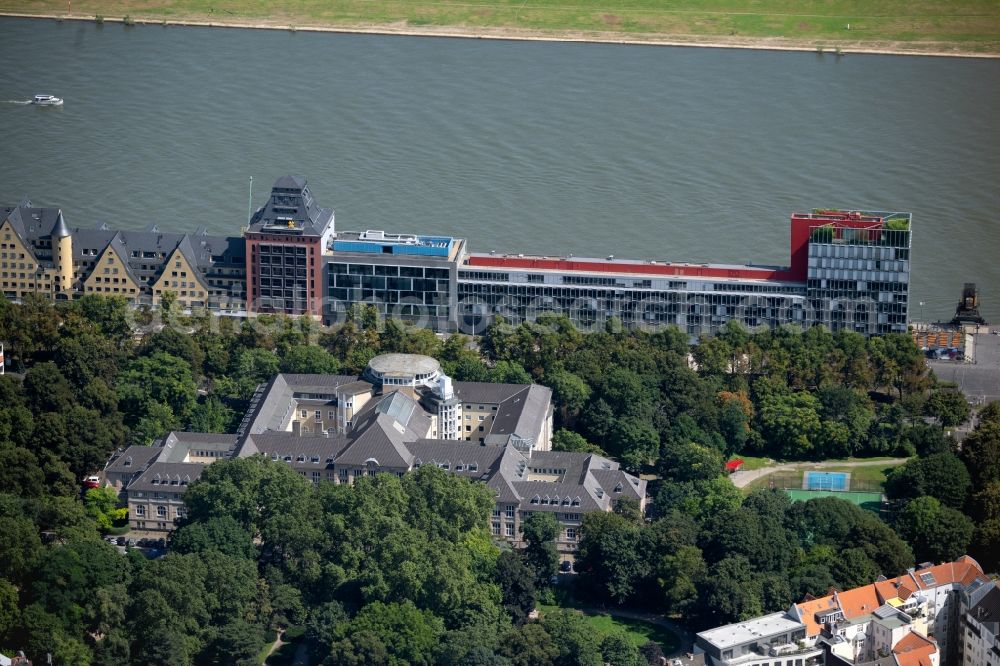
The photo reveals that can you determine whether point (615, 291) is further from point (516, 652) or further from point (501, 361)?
point (516, 652)

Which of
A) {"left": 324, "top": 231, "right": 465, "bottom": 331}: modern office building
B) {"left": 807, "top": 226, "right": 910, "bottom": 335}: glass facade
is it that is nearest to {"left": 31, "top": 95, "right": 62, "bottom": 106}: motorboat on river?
{"left": 324, "top": 231, "right": 465, "bottom": 331}: modern office building

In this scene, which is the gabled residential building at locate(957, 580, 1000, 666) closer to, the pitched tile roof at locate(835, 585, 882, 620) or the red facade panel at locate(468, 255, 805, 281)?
the pitched tile roof at locate(835, 585, 882, 620)

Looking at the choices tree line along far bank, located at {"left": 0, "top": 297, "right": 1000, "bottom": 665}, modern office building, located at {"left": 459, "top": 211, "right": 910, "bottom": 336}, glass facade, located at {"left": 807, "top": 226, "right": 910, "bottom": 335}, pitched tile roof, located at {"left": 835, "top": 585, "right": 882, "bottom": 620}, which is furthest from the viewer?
modern office building, located at {"left": 459, "top": 211, "right": 910, "bottom": 336}

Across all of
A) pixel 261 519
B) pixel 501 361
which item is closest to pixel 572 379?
pixel 501 361

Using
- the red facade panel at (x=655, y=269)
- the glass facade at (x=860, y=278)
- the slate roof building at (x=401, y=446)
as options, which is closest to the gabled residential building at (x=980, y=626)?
the slate roof building at (x=401, y=446)

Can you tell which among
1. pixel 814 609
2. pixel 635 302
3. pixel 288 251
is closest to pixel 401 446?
pixel 814 609

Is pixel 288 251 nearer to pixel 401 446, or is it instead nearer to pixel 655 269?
pixel 655 269
